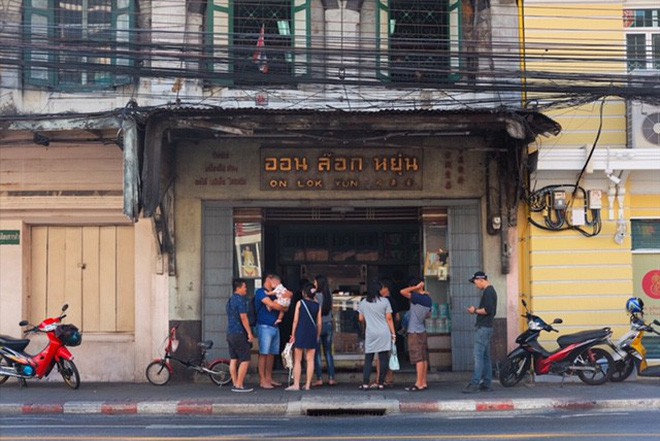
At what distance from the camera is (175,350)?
16.1 m

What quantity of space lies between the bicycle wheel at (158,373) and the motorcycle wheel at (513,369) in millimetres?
5828

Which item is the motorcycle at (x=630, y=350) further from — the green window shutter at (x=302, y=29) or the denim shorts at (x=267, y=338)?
the green window shutter at (x=302, y=29)

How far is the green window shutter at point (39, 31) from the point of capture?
15.9 meters

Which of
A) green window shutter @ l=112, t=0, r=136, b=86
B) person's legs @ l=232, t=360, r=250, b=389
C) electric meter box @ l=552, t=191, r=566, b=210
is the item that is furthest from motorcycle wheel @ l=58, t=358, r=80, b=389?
electric meter box @ l=552, t=191, r=566, b=210

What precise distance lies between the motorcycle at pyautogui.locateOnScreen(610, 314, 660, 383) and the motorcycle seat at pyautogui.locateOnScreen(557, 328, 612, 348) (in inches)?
12.2

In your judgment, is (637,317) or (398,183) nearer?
(637,317)

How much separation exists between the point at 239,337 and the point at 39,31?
6.72 metres

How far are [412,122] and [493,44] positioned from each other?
2.93 meters

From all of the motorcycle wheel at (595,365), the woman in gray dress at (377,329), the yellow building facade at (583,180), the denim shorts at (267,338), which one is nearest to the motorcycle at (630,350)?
the motorcycle wheel at (595,365)

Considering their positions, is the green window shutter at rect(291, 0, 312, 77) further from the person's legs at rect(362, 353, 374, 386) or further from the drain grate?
the drain grate

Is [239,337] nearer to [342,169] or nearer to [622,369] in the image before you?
[342,169]

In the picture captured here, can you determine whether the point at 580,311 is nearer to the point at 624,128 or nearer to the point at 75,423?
the point at 624,128

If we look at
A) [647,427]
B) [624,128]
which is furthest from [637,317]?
[647,427]

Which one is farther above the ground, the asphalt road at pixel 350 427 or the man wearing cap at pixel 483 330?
the man wearing cap at pixel 483 330
